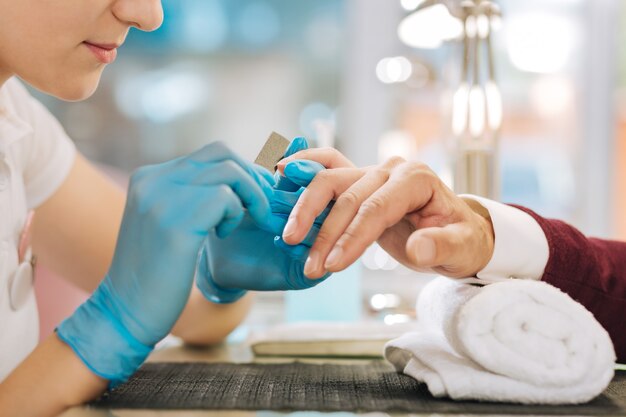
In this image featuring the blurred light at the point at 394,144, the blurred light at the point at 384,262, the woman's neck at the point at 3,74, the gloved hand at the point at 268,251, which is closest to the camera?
the gloved hand at the point at 268,251

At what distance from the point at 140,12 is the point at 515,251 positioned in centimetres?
51

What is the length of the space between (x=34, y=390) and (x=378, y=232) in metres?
0.37

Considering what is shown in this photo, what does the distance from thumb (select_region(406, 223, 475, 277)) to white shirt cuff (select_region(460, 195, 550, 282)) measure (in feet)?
0.11

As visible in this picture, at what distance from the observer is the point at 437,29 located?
1392 mm

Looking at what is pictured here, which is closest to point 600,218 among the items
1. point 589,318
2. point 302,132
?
point 302,132

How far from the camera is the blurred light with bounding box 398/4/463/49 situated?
1.34 meters

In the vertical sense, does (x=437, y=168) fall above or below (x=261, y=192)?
below

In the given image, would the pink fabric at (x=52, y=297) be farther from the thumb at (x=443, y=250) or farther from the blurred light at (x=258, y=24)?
the blurred light at (x=258, y=24)

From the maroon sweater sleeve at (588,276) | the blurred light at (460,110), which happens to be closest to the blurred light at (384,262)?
the blurred light at (460,110)

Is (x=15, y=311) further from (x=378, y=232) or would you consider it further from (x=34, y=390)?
(x=378, y=232)

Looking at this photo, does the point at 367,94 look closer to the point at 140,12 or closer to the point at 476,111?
the point at 476,111

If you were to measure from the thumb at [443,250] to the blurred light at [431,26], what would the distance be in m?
0.76

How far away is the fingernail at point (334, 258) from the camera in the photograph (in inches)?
24.8

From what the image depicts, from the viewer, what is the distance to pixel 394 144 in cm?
244
